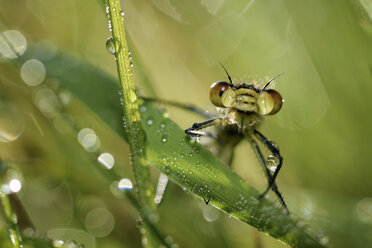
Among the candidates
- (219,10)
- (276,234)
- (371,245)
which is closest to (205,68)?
(219,10)

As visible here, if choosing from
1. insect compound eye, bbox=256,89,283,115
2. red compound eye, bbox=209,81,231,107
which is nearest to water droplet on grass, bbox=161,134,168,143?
red compound eye, bbox=209,81,231,107

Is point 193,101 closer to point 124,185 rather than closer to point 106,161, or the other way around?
point 106,161

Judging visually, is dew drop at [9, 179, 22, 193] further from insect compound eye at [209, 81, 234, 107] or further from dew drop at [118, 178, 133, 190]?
insect compound eye at [209, 81, 234, 107]

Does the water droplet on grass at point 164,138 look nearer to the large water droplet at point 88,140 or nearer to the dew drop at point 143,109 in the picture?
the dew drop at point 143,109

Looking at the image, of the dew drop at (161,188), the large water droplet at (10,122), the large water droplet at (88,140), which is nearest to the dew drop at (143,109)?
the dew drop at (161,188)

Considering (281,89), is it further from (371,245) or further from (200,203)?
(371,245)

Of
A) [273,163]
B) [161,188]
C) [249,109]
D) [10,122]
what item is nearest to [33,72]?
[10,122]
